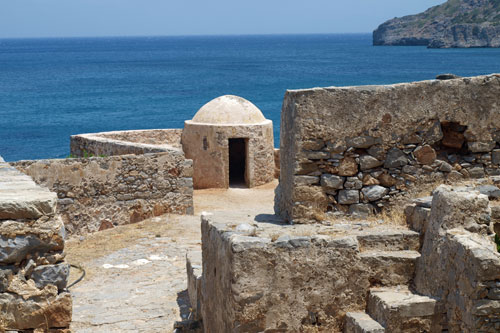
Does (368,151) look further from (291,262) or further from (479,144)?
(291,262)

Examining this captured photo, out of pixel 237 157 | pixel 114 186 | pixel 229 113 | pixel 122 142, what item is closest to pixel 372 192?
→ pixel 114 186

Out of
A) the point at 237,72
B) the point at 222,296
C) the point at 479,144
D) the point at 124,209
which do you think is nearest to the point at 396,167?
the point at 479,144

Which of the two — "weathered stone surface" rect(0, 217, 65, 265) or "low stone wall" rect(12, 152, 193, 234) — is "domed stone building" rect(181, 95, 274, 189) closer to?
"low stone wall" rect(12, 152, 193, 234)

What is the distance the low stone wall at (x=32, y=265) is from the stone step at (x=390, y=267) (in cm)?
280

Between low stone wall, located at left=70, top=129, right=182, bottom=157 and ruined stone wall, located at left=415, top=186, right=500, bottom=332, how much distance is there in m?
8.79

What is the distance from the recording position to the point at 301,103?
685 cm

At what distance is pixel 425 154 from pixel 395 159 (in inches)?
12.8

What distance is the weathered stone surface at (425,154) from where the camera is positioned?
23.3ft

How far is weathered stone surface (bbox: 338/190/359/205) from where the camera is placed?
279 inches

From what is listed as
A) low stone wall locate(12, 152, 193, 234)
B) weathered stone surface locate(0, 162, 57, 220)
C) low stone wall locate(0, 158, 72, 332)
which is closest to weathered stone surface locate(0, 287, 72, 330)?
low stone wall locate(0, 158, 72, 332)

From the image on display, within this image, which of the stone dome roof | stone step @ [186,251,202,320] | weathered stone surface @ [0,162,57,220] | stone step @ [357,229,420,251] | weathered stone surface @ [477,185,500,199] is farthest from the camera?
the stone dome roof

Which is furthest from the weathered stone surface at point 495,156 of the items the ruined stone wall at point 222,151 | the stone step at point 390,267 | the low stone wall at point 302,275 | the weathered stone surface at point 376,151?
the ruined stone wall at point 222,151

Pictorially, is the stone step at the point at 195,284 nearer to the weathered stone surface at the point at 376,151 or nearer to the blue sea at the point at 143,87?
the weathered stone surface at the point at 376,151

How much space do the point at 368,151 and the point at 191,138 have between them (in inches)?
420
